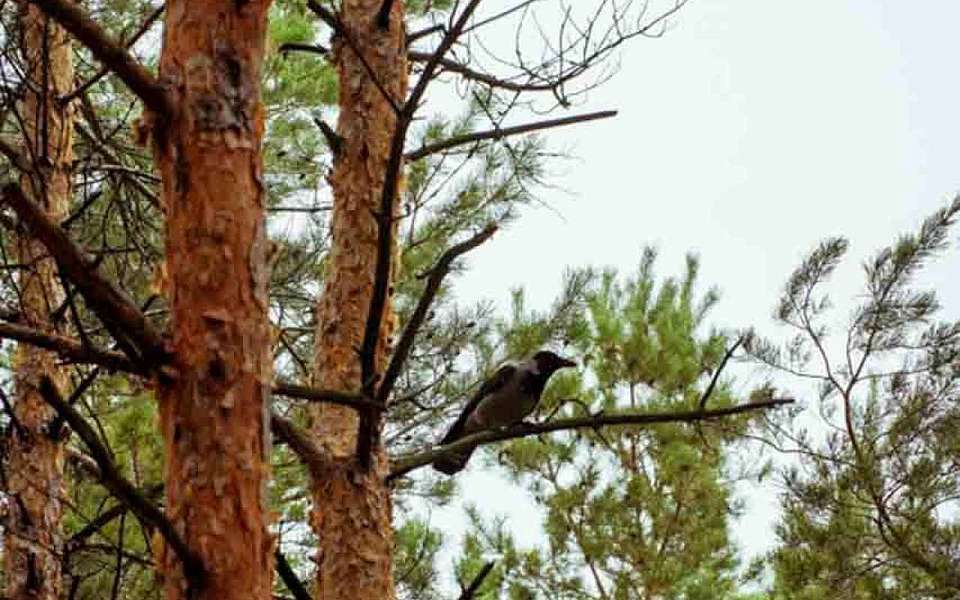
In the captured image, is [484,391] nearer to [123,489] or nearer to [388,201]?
[388,201]

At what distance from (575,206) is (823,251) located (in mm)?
1965

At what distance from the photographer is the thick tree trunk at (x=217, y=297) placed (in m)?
1.73

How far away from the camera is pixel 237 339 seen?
1798mm

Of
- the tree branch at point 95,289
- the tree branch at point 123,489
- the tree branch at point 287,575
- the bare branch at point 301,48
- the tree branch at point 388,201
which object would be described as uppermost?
the bare branch at point 301,48

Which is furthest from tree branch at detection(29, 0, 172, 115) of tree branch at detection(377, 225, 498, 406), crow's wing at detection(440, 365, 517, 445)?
crow's wing at detection(440, 365, 517, 445)

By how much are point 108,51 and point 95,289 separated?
318 millimetres

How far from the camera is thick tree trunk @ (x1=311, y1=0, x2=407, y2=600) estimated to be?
9.15 feet

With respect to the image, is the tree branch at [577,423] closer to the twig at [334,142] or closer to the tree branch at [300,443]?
the tree branch at [300,443]

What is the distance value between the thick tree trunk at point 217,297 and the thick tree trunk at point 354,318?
0.80 metres

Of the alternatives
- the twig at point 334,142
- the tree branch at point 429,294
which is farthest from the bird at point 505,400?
the tree branch at point 429,294

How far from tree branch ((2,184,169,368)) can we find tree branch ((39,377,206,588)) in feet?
0.40

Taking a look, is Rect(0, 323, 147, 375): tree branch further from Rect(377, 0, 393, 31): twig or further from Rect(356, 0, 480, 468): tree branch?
Rect(377, 0, 393, 31): twig

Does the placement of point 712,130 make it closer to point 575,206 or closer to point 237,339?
point 575,206

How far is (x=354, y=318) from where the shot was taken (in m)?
3.19
